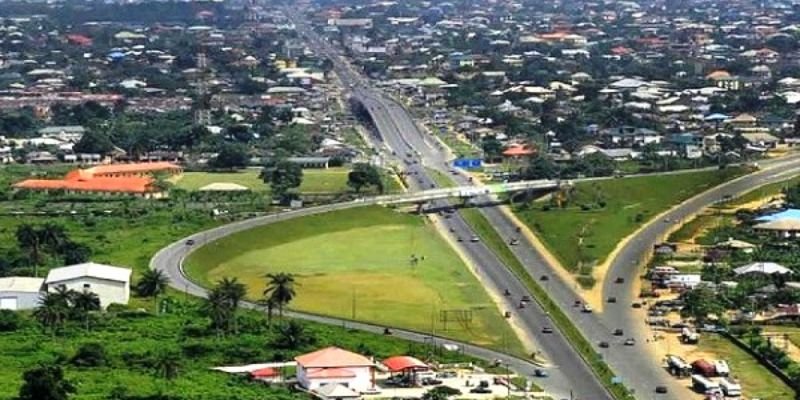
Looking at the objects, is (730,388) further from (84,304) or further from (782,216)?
(782,216)

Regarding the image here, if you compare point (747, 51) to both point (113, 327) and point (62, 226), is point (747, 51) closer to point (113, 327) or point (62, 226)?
point (62, 226)

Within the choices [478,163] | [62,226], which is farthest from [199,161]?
[62,226]

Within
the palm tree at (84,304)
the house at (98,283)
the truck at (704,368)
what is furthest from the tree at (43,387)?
the truck at (704,368)

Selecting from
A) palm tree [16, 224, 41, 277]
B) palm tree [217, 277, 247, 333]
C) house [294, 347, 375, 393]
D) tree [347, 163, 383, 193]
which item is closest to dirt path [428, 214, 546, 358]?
tree [347, 163, 383, 193]

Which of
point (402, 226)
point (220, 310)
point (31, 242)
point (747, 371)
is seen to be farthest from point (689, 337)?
point (31, 242)

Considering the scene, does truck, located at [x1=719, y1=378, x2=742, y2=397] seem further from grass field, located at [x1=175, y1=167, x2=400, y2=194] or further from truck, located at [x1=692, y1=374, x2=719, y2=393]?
grass field, located at [x1=175, y1=167, x2=400, y2=194]
